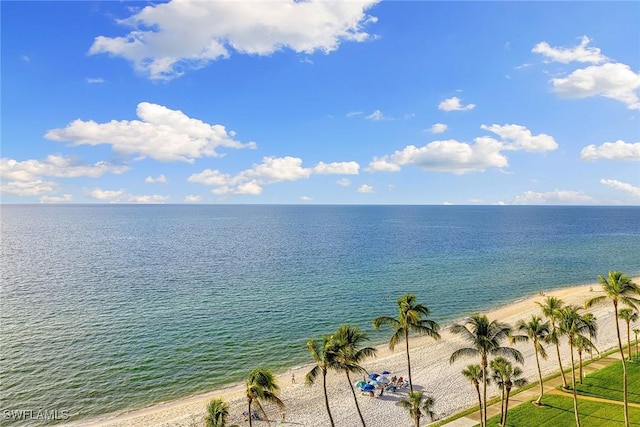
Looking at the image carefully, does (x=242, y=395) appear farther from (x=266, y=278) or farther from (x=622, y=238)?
(x=622, y=238)

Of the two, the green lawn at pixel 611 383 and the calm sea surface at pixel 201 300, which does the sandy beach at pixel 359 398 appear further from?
the green lawn at pixel 611 383

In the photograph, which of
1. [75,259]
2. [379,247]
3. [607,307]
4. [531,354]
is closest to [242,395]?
[531,354]

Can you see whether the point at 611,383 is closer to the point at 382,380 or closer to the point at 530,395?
the point at 530,395

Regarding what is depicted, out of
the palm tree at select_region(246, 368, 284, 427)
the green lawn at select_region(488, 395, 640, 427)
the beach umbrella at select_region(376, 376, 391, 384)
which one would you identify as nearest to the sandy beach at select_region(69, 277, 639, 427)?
the beach umbrella at select_region(376, 376, 391, 384)

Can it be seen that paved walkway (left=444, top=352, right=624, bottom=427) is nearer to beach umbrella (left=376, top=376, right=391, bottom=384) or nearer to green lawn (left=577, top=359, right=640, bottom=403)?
green lawn (left=577, top=359, right=640, bottom=403)

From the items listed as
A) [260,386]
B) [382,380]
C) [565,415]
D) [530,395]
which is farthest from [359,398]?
[260,386]
